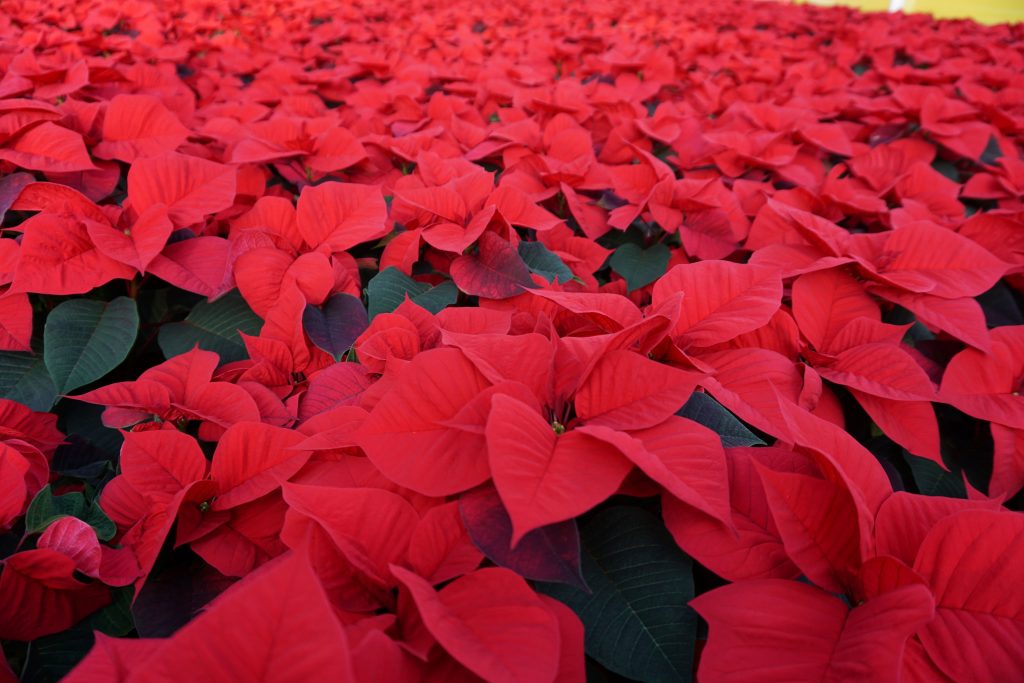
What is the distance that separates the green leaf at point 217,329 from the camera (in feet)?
2.76

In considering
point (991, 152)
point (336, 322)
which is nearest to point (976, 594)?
point (336, 322)

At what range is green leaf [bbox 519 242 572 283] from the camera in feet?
2.57

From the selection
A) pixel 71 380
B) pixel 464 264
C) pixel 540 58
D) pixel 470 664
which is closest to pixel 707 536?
pixel 470 664

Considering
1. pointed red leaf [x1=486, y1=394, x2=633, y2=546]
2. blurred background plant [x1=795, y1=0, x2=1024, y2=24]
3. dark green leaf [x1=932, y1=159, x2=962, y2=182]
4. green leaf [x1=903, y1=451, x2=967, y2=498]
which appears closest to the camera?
pointed red leaf [x1=486, y1=394, x2=633, y2=546]

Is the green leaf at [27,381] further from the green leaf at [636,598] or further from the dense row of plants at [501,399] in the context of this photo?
the green leaf at [636,598]

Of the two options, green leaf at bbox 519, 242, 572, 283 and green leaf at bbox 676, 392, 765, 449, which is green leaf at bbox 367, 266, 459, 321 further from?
green leaf at bbox 676, 392, 765, 449

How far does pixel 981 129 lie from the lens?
4.45ft

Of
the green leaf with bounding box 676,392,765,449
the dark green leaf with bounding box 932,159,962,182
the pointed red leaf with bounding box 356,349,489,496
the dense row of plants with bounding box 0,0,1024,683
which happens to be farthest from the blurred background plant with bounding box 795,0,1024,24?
the pointed red leaf with bounding box 356,349,489,496

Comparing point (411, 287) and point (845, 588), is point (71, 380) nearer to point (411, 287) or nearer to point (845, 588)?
point (411, 287)

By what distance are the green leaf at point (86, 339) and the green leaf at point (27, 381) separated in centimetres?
4

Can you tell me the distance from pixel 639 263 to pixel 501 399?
0.52 m

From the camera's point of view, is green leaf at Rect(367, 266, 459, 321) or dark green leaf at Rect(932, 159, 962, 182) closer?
green leaf at Rect(367, 266, 459, 321)

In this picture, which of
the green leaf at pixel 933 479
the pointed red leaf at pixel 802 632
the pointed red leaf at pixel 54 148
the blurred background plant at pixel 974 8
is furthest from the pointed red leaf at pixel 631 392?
the blurred background plant at pixel 974 8

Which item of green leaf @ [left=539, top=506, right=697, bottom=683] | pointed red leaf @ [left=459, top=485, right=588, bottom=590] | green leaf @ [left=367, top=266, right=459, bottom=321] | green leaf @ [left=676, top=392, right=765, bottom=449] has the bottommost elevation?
green leaf @ [left=539, top=506, right=697, bottom=683]
